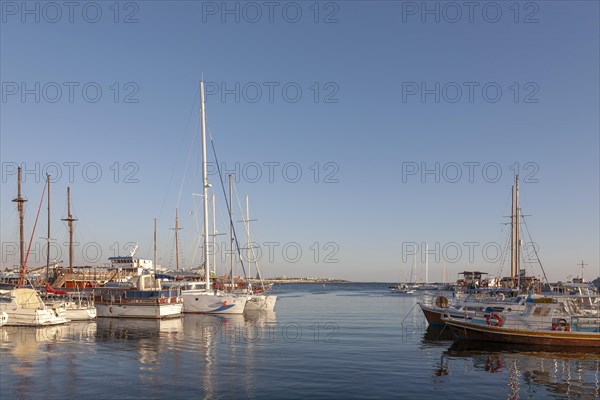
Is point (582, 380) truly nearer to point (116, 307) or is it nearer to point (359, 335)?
point (359, 335)

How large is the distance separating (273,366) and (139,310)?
32.9m

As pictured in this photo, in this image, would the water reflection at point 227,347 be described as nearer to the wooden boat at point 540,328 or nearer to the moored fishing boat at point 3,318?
the moored fishing boat at point 3,318

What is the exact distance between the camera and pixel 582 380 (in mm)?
26953

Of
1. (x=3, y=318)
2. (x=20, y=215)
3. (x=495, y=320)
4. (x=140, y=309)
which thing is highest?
(x=20, y=215)

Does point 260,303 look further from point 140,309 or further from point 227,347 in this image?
point 227,347

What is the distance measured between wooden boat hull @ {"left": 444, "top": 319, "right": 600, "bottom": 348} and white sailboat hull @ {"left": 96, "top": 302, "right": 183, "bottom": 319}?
105ft

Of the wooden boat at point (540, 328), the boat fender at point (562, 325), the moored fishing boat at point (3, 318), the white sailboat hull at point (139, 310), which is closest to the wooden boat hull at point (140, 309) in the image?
the white sailboat hull at point (139, 310)

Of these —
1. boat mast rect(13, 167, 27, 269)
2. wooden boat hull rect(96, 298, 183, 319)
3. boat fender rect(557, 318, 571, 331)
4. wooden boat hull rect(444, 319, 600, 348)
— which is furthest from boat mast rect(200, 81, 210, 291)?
boat fender rect(557, 318, 571, 331)

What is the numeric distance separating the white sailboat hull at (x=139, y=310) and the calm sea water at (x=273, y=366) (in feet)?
34.6

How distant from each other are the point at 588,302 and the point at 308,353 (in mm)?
23043

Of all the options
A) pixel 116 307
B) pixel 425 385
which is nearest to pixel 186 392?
pixel 425 385

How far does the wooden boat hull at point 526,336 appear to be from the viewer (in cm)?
3625

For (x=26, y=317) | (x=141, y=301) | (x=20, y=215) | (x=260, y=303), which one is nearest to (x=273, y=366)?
(x=26, y=317)

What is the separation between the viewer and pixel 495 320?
3969cm
